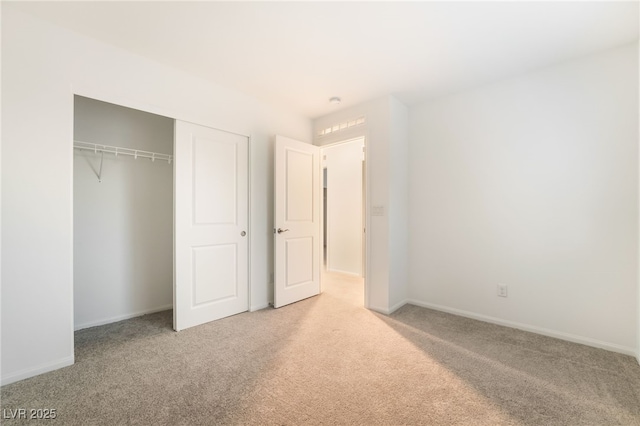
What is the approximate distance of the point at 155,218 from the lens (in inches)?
125

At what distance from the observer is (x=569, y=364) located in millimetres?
2021

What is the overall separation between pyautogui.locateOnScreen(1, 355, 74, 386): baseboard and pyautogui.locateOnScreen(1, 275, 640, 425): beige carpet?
0.18ft

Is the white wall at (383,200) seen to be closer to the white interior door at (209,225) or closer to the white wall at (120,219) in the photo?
the white interior door at (209,225)

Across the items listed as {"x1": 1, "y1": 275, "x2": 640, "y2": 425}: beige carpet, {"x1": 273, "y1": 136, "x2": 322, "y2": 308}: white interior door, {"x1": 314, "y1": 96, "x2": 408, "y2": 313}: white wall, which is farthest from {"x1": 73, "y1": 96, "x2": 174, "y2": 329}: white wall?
{"x1": 314, "y1": 96, "x2": 408, "y2": 313}: white wall

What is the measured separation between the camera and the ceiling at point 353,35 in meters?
1.80

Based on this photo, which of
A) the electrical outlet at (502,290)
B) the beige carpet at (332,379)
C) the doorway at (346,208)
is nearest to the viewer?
the beige carpet at (332,379)

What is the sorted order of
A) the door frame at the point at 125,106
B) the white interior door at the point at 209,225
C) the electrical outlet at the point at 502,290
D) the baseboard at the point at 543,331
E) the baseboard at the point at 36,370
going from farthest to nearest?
the electrical outlet at the point at 502,290
the white interior door at the point at 209,225
the baseboard at the point at 543,331
the door frame at the point at 125,106
the baseboard at the point at 36,370

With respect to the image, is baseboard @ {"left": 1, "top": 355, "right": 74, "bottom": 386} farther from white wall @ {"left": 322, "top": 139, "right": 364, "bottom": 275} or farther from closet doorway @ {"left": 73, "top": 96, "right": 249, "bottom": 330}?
white wall @ {"left": 322, "top": 139, "right": 364, "bottom": 275}

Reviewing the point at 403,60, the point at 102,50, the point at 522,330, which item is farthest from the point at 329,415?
the point at 102,50

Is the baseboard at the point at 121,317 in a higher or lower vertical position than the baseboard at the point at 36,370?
lower

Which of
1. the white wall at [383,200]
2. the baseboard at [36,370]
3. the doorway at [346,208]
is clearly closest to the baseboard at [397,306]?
the white wall at [383,200]

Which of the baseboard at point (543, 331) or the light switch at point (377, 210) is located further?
the light switch at point (377, 210)

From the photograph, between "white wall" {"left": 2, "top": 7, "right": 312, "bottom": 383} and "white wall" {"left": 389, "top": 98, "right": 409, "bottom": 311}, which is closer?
"white wall" {"left": 2, "top": 7, "right": 312, "bottom": 383}

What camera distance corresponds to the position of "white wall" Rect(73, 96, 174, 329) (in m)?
2.69
